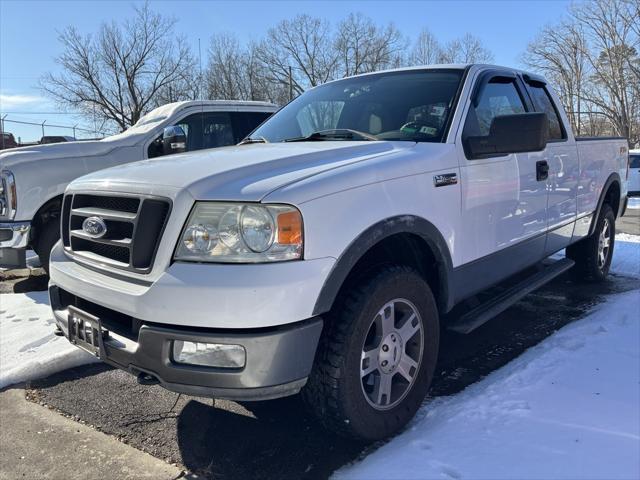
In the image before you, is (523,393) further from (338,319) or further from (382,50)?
(382,50)

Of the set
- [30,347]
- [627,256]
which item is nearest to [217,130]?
[30,347]

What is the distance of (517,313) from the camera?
4805 mm

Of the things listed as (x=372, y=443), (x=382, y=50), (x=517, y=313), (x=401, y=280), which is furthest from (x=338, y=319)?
(x=382, y=50)

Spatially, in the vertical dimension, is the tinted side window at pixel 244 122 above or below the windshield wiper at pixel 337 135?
above

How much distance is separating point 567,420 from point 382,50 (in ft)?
142

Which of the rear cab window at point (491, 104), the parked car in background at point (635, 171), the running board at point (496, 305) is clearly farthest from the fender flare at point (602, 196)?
the parked car in background at point (635, 171)

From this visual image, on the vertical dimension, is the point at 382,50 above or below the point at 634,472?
above

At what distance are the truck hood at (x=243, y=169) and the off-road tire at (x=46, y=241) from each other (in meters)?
3.00

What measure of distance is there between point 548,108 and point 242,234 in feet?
11.5

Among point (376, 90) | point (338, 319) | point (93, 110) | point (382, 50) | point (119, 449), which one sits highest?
point (382, 50)

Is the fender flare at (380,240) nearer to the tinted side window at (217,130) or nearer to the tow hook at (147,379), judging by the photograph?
the tow hook at (147,379)

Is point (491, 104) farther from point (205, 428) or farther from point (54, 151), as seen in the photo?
point (54, 151)

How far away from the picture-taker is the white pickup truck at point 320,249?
85.7 inches

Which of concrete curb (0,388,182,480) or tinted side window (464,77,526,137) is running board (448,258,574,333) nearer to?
tinted side window (464,77,526,137)
